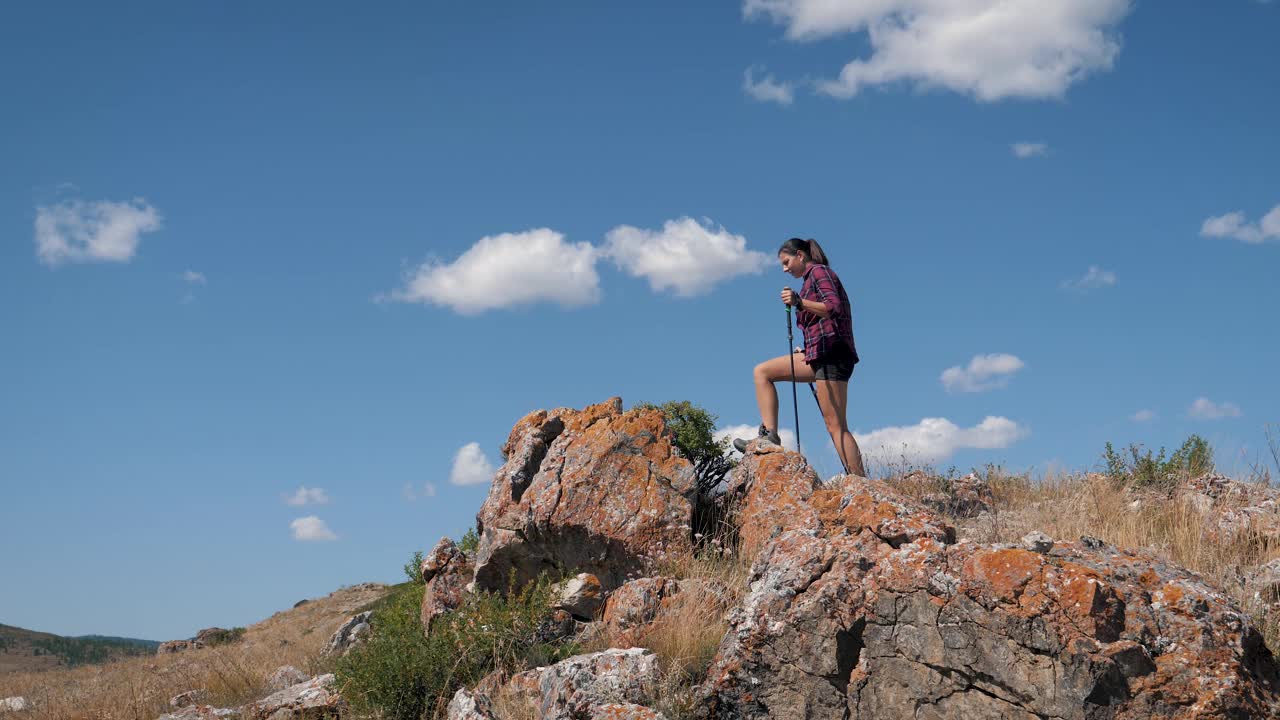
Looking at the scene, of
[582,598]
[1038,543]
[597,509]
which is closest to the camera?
[1038,543]

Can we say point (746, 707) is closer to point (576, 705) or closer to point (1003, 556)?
point (576, 705)

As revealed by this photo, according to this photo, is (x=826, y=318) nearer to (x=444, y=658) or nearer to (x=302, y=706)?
(x=444, y=658)

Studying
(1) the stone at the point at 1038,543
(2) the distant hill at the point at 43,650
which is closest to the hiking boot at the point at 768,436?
(1) the stone at the point at 1038,543

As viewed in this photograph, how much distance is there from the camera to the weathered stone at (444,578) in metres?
11.6

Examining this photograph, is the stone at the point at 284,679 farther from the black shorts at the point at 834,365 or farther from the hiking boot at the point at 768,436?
the black shorts at the point at 834,365

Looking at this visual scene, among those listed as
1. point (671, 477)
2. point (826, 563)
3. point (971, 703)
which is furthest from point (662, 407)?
point (971, 703)

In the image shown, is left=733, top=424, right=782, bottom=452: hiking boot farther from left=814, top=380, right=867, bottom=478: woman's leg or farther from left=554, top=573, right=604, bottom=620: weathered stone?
left=554, top=573, right=604, bottom=620: weathered stone

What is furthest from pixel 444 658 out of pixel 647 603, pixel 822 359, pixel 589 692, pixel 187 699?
pixel 822 359

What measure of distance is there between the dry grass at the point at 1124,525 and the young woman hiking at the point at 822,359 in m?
1.93

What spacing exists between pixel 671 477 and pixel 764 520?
1204mm

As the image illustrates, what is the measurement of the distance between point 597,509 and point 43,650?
5422cm

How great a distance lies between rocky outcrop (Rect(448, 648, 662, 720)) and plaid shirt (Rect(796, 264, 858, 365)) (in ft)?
15.9

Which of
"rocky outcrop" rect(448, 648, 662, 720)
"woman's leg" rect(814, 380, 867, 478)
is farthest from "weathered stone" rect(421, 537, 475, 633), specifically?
"woman's leg" rect(814, 380, 867, 478)

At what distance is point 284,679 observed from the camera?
11.8m
